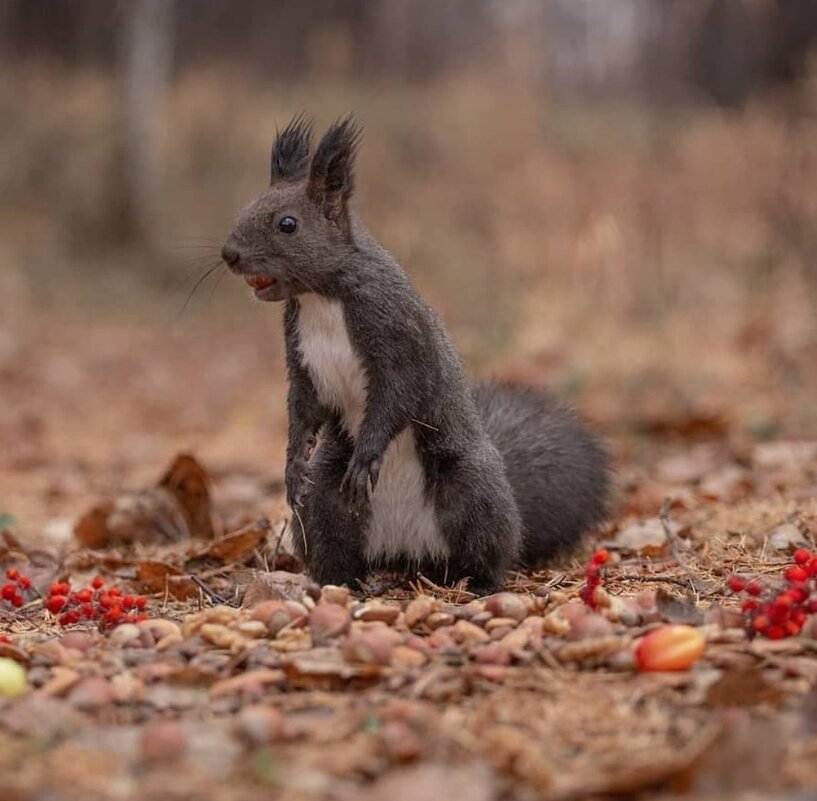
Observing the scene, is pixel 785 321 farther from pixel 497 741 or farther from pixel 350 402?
pixel 497 741

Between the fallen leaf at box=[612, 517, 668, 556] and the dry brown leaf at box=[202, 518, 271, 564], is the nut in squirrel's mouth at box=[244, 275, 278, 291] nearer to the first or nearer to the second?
the dry brown leaf at box=[202, 518, 271, 564]

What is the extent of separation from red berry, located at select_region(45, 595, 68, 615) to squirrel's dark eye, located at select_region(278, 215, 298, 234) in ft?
3.43

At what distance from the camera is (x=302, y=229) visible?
10.8 feet

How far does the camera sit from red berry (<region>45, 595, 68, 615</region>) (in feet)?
10.2

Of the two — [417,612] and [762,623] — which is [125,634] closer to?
[417,612]

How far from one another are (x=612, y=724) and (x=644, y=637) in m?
0.37

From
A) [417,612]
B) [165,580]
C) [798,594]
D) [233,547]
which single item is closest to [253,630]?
[417,612]

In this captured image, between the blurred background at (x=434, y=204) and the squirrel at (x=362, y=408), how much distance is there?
6.92 ft

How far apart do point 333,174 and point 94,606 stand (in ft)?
4.02

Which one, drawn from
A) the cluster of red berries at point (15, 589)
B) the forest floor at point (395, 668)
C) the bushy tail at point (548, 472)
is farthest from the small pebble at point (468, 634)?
the cluster of red berries at point (15, 589)

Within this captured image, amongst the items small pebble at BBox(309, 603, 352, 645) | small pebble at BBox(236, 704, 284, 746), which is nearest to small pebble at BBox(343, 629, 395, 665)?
small pebble at BBox(309, 603, 352, 645)

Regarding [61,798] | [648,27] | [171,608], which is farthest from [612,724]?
[648,27]

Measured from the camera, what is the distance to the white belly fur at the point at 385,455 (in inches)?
128

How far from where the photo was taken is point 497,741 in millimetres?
2035
